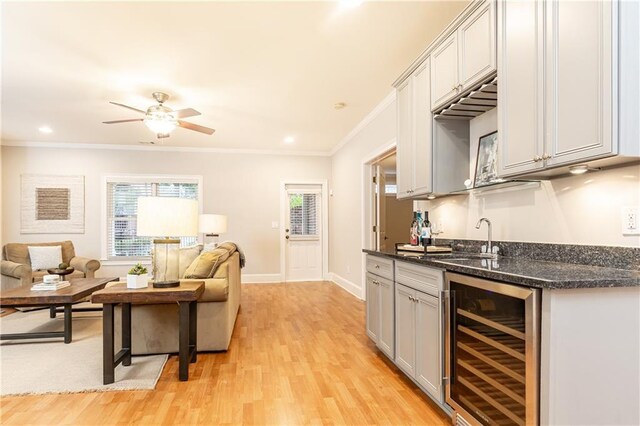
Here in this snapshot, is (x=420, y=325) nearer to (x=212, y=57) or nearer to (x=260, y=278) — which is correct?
(x=212, y=57)

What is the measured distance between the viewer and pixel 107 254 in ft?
22.0

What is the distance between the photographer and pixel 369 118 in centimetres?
509

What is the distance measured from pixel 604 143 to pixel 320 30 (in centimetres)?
216

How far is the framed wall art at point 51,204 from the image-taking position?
643 cm

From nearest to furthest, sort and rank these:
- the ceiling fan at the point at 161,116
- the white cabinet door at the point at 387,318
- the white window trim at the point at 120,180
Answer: the white cabinet door at the point at 387,318
the ceiling fan at the point at 161,116
the white window trim at the point at 120,180

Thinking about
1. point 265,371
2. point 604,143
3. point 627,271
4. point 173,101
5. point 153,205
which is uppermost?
point 173,101

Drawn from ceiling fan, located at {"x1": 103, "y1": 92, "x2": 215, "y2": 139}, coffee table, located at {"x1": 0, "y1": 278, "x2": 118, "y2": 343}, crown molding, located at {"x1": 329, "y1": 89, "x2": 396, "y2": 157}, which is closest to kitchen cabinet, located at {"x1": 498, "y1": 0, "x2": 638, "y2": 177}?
crown molding, located at {"x1": 329, "y1": 89, "x2": 396, "y2": 157}

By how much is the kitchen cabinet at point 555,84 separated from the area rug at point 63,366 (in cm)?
281

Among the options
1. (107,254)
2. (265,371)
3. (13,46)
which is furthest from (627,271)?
(107,254)

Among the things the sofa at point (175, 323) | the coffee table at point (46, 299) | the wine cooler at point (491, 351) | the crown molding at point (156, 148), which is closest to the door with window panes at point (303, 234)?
the crown molding at point (156, 148)

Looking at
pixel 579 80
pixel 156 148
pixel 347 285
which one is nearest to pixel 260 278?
pixel 347 285

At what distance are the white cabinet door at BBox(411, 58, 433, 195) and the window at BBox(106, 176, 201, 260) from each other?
5.11m

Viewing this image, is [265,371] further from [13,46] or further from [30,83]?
[30,83]

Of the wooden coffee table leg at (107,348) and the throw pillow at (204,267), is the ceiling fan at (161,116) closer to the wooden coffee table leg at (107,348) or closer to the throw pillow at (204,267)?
the throw pillow at (204,267)
